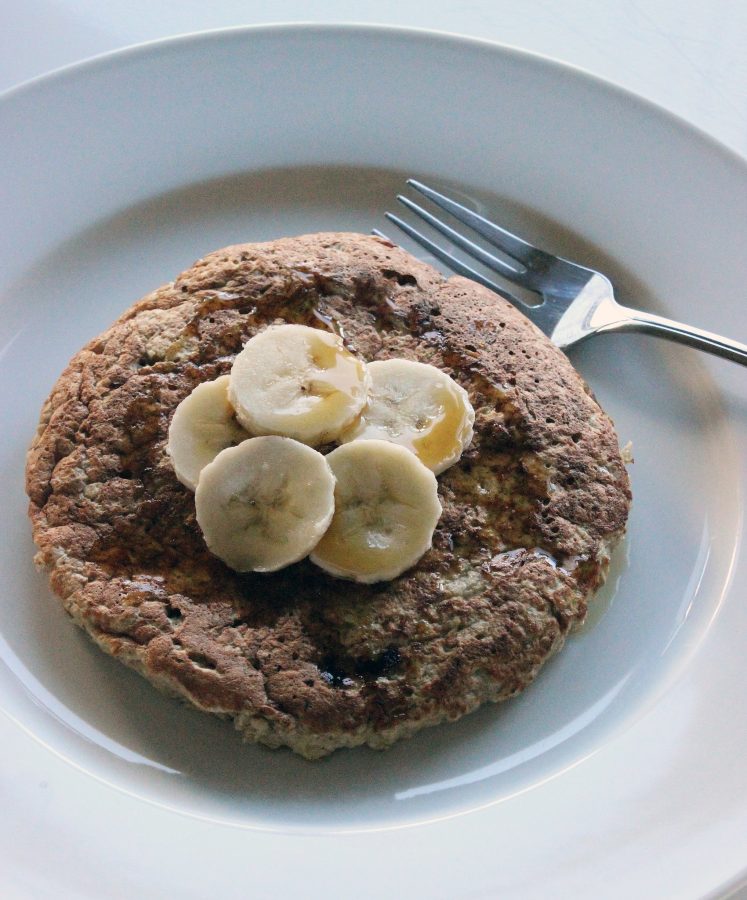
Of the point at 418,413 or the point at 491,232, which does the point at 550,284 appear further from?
the point at 418,413

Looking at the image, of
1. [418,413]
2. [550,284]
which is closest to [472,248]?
→ [550,284]

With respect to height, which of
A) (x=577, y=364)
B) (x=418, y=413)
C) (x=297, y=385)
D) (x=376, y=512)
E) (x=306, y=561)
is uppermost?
(x=577, y=364)

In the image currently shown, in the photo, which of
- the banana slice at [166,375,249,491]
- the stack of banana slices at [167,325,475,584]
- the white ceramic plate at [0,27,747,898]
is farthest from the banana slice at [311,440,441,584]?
the white ceramic plate at [0,27,747,898]

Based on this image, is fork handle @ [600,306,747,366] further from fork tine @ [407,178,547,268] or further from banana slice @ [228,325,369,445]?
banana slice @ [228,325,369,445]

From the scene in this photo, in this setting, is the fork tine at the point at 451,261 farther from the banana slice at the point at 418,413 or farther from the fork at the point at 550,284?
the banana slice at the point at 418,413

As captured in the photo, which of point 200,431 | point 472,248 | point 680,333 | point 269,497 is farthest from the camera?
point 472,248

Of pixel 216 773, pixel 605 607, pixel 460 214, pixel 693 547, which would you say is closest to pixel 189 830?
pixel 216 773

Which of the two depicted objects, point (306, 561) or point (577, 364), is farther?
point (577, 364)
